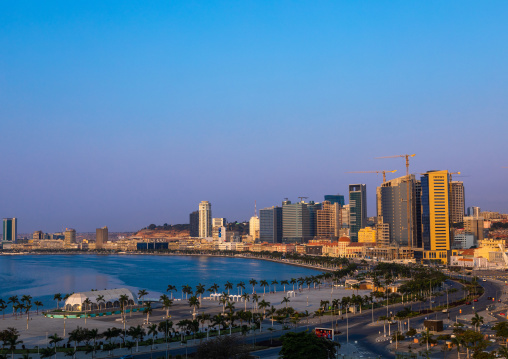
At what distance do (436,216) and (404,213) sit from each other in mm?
20398

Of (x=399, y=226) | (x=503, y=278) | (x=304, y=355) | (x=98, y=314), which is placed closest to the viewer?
(x=304, y=355)

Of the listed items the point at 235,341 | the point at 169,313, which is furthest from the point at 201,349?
the point at 169,313

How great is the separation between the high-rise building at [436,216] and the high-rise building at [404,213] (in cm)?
1388

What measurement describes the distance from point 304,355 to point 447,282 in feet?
204

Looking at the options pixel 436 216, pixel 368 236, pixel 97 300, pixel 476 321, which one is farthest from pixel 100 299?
pixel 368 236

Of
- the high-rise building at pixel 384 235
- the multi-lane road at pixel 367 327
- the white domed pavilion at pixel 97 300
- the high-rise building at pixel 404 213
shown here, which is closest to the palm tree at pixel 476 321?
the multi-lane road at pixel 367 327

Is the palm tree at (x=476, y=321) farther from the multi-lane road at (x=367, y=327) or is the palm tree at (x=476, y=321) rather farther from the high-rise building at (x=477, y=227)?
the high-rise building at (x=477, y=227)

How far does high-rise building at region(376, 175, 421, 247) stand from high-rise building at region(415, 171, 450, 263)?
45.5 ft

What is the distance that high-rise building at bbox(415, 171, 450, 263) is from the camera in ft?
442

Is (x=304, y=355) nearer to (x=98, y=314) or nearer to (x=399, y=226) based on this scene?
(x=98, y=314)

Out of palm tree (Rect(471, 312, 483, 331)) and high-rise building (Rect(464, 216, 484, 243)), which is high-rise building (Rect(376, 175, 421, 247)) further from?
palm tree (Rect(471, 312, 483, 331))

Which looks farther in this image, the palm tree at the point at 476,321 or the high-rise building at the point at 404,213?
the high-rise building at the point at 404,213

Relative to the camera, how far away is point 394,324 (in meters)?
45.9

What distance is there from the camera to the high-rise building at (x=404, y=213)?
15425cm
